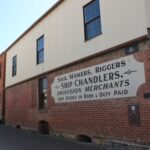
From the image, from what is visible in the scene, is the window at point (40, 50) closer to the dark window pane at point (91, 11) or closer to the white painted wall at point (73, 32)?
the white painted wall at point (73, 32)

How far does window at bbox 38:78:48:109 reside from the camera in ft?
55.9

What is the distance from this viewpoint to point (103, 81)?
1146cm

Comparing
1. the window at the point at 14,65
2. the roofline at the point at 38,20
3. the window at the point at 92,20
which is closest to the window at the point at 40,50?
the roofline at the point at 38,20

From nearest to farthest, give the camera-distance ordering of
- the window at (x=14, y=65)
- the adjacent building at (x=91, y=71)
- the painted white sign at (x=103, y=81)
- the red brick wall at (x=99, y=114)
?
the red brick wall at (x=99, y=114) < the adjacent building at (x=91, y=71) < the painted white sign at (x=103, y=81) < the window at (x=14, y=65)

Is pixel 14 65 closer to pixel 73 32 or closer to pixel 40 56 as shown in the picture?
pixel 40 56

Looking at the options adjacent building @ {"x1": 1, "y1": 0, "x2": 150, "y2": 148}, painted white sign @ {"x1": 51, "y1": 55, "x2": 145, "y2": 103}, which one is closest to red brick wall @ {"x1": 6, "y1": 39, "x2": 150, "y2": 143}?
adjacent building @ {"x1": 1, "y1": 0, "x2": 150, "y2": 148}

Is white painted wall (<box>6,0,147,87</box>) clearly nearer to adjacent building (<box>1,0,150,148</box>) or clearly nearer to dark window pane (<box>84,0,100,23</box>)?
adjacent building (<box>1,0,150,148</box>)

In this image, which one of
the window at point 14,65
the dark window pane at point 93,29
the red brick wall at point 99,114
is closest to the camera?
the red brick wall at point 99,114

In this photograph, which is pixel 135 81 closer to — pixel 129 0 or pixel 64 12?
pixel 129 0

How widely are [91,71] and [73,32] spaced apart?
2684 mm

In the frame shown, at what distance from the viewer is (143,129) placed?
9.48 meters

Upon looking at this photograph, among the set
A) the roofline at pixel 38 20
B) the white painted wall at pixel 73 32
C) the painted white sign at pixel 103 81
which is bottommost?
the painted white sign at pixel 103 81

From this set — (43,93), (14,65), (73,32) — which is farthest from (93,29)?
(14,65)

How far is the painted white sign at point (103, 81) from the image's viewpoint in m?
9.99
